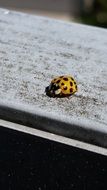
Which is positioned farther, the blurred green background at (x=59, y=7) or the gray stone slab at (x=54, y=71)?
the blurred green background at (x=59, y=7)

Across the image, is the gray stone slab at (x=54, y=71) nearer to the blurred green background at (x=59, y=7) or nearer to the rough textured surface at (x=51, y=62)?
the rough textured surface at (x=51, y=62)

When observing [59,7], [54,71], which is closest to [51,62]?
[54,71]

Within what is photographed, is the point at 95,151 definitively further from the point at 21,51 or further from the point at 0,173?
the point at 21,51

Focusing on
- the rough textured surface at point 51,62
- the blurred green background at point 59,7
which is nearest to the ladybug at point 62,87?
the rough textured surface at point 51,62

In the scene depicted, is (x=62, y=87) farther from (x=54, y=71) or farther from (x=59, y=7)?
(x=59, y=7)

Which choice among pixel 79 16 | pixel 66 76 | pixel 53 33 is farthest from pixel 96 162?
pixel 79 16

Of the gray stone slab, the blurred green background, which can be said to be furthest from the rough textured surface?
the blurred green background

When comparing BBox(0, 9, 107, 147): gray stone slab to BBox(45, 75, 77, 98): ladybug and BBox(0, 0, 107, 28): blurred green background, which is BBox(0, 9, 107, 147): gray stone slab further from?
BBox(0, 0, 107, 28): blurred green background

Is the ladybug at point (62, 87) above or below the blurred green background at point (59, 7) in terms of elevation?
above
